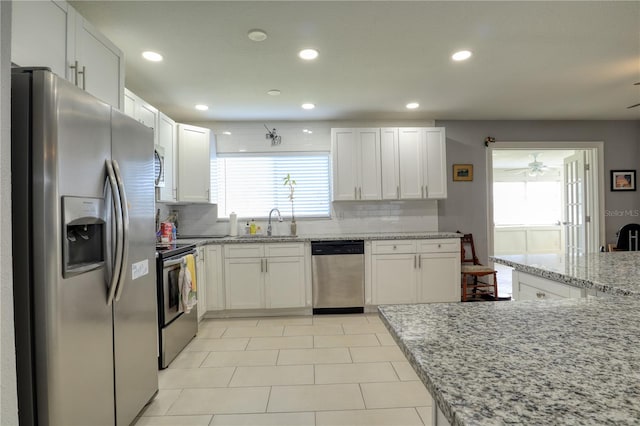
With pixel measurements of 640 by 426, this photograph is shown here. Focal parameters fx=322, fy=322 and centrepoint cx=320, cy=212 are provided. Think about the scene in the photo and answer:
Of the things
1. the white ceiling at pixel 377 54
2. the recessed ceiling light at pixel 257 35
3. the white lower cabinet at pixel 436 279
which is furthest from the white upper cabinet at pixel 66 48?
the white lower cabinet at pixel 436 279

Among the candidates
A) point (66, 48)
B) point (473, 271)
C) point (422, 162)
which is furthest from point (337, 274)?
point (66, 48)

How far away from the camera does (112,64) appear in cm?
210

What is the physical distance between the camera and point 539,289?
5.45ft

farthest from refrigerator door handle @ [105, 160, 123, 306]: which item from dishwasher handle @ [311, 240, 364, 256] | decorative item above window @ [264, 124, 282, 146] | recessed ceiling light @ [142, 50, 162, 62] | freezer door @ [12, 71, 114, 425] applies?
decorative item above window @ [264, 124, 282, 146]

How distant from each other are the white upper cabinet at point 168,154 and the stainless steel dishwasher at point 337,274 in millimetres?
1645

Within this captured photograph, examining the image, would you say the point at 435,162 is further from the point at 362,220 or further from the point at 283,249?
the point at 283,249

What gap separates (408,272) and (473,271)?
2.70ft

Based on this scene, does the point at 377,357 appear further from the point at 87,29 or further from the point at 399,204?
the point at 87,29

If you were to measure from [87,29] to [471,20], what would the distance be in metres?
2.36

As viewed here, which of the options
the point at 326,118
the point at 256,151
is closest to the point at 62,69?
the point at 256,151

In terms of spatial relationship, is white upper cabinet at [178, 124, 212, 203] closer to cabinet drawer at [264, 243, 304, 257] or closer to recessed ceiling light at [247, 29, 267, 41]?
cabinet drawer at [264, 243, 304, 257]

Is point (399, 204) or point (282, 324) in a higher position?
point (399, 204)

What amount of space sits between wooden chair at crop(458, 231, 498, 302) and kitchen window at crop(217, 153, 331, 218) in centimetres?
189

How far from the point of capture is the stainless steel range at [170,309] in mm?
2482
